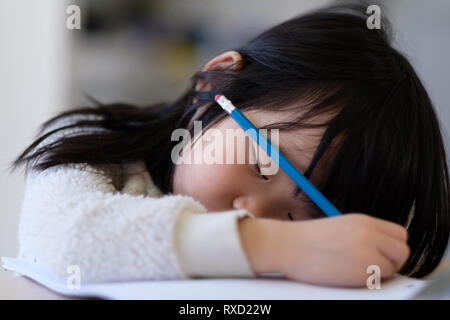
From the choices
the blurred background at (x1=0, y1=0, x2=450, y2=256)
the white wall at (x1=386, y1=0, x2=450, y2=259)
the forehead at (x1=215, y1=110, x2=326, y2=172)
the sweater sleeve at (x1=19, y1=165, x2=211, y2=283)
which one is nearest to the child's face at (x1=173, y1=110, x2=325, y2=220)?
the forehead at (x1=215, y1=110, x2=326, y2=172)

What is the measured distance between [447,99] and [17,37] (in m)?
1.39

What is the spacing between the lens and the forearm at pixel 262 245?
0.35 meters

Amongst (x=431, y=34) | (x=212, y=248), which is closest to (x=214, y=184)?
(x=212, y=248)

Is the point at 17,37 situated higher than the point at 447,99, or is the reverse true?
the point at 17,37

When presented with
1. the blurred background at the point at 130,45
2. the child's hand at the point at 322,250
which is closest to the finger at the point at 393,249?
the child's hand at the point at 322,250

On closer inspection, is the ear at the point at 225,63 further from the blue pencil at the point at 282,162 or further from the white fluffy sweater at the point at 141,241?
the white fluffy sweater at the point at 141,241

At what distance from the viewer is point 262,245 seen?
35 centimetres

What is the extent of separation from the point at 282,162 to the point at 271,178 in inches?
1.0

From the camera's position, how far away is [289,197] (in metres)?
0.47

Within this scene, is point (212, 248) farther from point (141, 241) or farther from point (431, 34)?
point (431, 34)

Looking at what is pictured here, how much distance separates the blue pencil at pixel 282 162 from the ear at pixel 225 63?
0.09 meters
